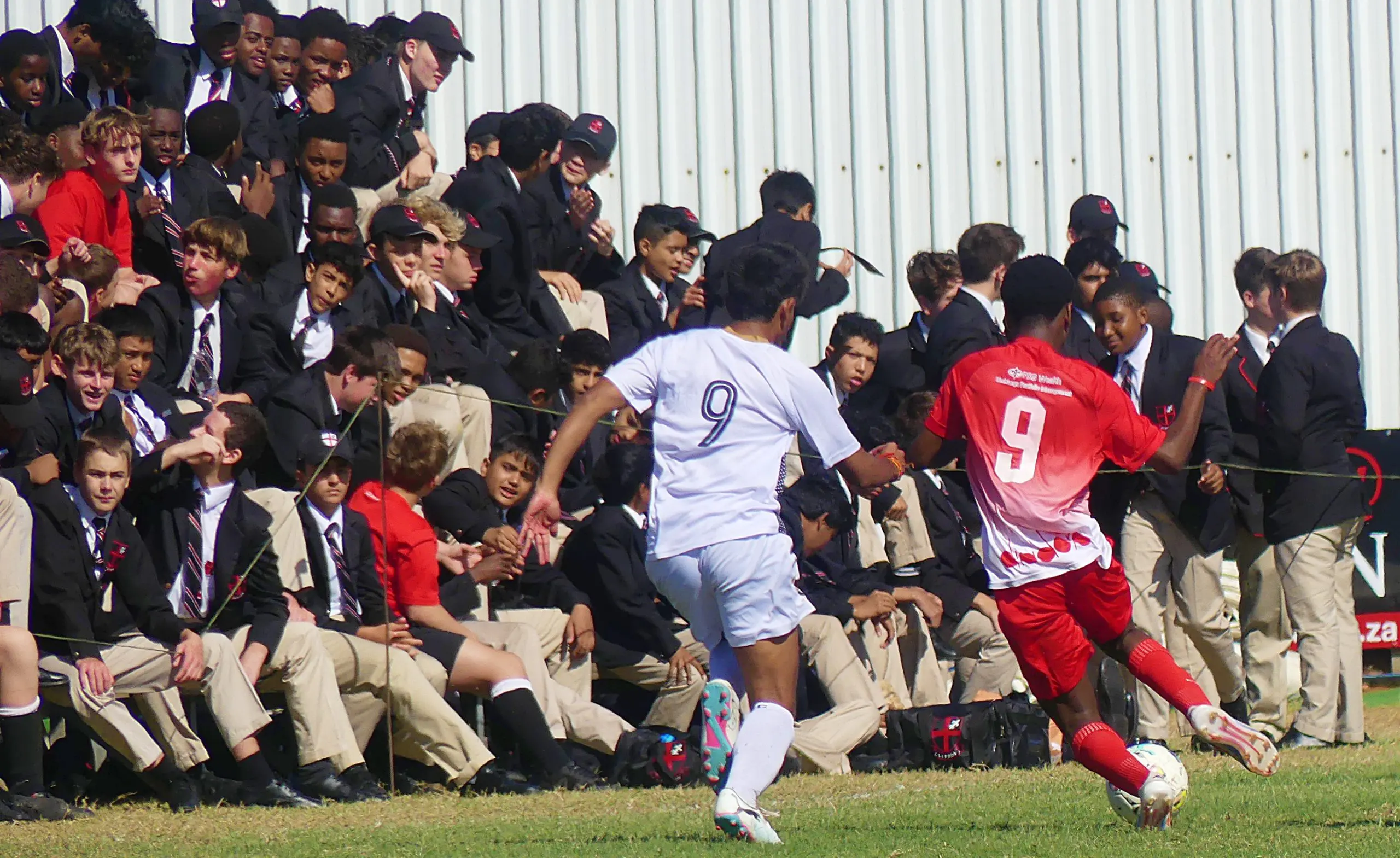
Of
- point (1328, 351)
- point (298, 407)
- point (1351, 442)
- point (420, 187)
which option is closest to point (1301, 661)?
point (1328, 351)

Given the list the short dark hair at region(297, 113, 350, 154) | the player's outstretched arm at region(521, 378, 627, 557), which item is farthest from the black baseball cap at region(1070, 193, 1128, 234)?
the player's outstretched arm at region(521, 378, 627, 557)

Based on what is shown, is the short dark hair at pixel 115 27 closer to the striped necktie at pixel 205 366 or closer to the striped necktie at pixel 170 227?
the striped necktie at pixel 170 227

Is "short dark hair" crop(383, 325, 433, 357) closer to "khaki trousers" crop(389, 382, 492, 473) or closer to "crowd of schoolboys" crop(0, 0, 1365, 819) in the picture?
"crowd of schoolboys" crop(0, 0, 1365, 819)

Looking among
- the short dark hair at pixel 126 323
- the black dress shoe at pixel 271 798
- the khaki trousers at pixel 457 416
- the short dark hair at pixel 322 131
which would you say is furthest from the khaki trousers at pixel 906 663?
the short dark hair at pixel 126 323

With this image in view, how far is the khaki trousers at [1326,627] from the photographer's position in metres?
10.0

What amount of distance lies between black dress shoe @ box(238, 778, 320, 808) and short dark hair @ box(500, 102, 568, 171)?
4.69 metres

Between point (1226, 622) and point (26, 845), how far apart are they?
5.82 metres

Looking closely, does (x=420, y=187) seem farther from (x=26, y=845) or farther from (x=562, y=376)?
(x=26, y=845)

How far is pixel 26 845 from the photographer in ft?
22.4

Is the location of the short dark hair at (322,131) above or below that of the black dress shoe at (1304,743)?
above

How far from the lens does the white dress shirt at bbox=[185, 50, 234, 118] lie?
444 inches

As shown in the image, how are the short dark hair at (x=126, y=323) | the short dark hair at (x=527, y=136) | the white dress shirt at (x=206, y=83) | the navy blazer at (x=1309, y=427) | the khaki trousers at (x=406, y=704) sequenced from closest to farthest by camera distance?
the short dark hair at (x=126, y=323)
the khaki trousers at (x=406, y=704)
the navy blazer at (x=1309, y=427)
the white dress shirt at (x=206, y=83)
the short dark hair at (x=527, y=136)

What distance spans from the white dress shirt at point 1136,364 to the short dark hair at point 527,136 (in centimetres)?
363

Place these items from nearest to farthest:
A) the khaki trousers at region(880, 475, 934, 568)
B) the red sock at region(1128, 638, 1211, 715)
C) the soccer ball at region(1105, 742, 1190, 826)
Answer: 1. the soccer ball at region(1105, 742, 1190, 826)
2. the red sock at region(1128, 638, 1211, 715)
3. the khaki trousers at region(880, 475, 934, 568)
